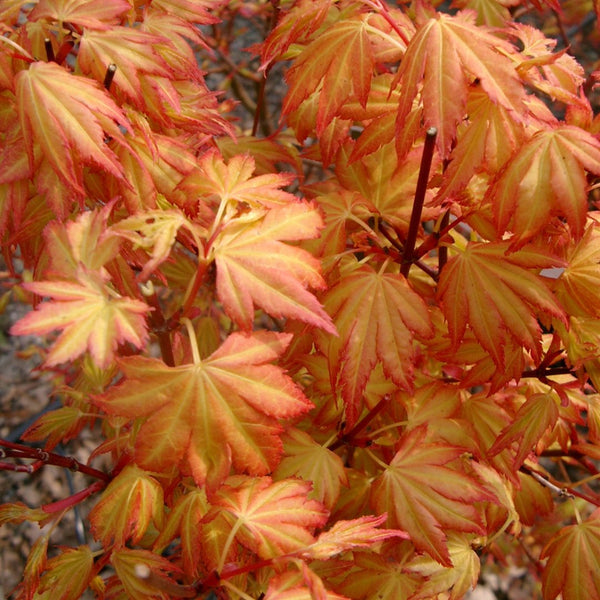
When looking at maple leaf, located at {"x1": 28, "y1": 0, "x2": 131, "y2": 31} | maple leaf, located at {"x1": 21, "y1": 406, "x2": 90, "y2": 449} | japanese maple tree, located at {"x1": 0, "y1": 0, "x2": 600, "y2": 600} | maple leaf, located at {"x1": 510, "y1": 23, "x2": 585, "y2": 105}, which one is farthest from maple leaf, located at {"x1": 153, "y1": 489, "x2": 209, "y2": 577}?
maple leaf, located at {"x1": 510, "y1": 23, "x2": 585, "y2": 105}

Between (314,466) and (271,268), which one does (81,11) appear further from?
(314,466)

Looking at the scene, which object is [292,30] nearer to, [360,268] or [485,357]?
[360,268]

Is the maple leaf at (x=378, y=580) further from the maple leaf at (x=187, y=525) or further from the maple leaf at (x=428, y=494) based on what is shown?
the maple leaf at (x=187, y=525)

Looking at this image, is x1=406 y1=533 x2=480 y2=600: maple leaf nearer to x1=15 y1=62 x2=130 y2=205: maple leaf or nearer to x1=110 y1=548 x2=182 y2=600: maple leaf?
x1=110 y1=548 x2=182 y2=600: maple leaf

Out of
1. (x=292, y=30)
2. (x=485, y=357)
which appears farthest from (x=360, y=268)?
(x=292, y=30)

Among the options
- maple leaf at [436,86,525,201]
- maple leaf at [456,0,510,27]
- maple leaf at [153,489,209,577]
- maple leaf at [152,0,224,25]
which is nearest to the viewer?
maple leaf at [436,86,525,201]

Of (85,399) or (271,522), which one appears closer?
(271,522)

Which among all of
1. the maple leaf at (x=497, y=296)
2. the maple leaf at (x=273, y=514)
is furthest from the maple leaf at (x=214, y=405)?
the maple leaf at (x=497, y=296)
